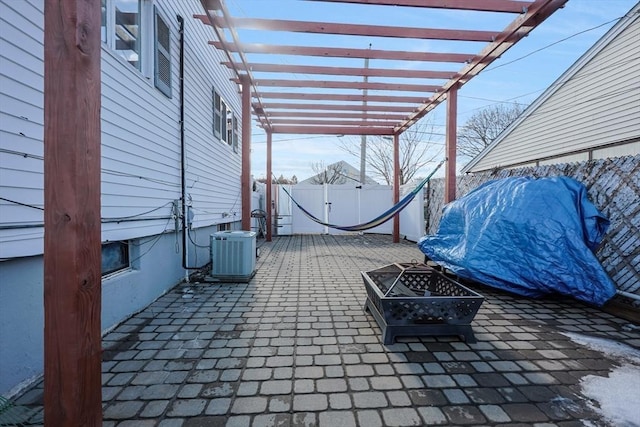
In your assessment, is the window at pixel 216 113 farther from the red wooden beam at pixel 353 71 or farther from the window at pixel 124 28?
the window at pixel 124 28

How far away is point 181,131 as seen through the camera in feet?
12.5

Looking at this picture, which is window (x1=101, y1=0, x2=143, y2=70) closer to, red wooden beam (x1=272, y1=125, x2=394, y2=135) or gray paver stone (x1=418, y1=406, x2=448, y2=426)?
gray paver stone (x1=418, y1=406, x2=448, y2=426)

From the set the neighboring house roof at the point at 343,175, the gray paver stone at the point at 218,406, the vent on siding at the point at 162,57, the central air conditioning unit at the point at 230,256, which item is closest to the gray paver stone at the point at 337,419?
the gray paver stone at the point at 218,406

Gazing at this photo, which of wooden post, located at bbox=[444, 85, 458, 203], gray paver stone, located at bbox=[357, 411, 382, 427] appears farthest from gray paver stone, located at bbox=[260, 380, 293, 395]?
wooden post, located at bbox=[444, 85, 458, 203]

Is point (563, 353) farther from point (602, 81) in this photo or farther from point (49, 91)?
point (602, 81)

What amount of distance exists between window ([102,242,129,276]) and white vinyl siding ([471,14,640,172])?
25.7ft

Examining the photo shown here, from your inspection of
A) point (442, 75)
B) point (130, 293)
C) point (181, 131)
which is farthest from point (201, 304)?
point (442, 75)

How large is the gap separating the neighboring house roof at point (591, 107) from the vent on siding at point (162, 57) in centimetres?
739

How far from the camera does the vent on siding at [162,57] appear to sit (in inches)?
127

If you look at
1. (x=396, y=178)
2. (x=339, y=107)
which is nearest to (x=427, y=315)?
(x=339, y=107)

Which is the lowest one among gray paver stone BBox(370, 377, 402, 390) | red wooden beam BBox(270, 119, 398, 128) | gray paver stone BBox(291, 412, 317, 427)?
gray paver stone BBox(291, 412, 317, 427)

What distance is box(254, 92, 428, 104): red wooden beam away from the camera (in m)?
5.41

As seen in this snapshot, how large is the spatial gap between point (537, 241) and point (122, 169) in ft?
12.9

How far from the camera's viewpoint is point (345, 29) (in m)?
3.42
